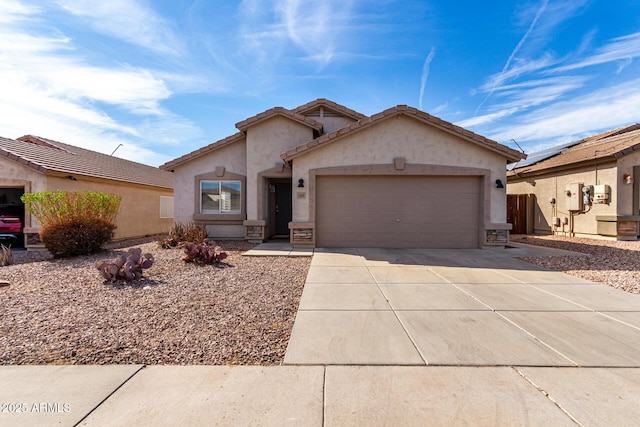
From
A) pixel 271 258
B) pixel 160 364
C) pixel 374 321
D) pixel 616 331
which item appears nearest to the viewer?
pixel 160 364

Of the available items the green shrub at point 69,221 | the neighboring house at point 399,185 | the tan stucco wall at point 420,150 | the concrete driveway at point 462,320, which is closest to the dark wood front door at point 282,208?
the neighboring house at point 399,185

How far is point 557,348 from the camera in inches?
141

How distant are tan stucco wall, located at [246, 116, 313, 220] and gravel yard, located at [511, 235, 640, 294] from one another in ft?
29.6

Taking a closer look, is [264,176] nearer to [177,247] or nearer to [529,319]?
[177,247]

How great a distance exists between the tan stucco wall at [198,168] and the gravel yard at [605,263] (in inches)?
433

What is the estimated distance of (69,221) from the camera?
9336mm

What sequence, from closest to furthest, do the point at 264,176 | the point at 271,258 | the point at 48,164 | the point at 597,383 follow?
the point at 597,383 → the point at 271,258 → the point at 48,164 → the point at 264,176

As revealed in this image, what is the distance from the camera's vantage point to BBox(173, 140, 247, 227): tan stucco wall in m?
13.3

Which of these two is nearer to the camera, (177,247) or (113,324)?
(113,324)

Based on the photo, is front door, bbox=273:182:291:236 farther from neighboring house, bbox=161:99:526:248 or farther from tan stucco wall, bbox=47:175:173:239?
tan stucco wall, bbox=47:175:173:239

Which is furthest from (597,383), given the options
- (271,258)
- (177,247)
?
(177,247)

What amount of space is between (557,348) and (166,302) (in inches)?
216

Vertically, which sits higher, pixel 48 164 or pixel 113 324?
pixel 48 164

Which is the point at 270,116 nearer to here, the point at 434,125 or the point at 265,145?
the point at 265,145
